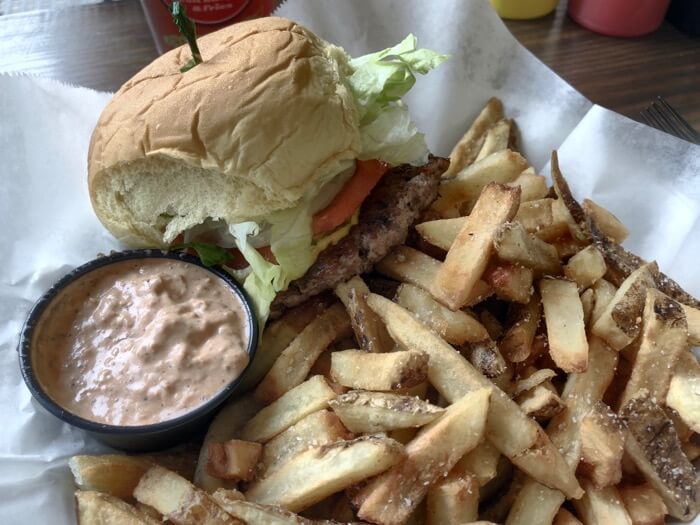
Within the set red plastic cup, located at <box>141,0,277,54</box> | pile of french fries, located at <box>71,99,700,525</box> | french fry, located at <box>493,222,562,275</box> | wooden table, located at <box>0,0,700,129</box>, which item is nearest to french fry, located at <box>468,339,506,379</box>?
pile of french fries, located at <box>71,99,700,525</box>

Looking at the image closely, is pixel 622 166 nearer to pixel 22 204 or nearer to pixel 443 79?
pixel 443 79

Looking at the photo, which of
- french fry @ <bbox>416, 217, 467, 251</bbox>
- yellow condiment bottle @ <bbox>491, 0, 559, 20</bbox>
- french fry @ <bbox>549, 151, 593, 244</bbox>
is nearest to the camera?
french fry @ <bbox>416, 217, 467, 251</bbox>

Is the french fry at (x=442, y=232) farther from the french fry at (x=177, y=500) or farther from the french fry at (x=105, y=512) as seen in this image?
the french fry at (x=105, y=512)

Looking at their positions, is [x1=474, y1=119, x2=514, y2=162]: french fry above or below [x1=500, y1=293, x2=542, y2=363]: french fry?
above

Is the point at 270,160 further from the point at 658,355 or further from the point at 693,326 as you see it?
the point at 693,326

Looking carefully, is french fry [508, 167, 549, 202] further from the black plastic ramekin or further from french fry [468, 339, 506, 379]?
the black plastic ramekin

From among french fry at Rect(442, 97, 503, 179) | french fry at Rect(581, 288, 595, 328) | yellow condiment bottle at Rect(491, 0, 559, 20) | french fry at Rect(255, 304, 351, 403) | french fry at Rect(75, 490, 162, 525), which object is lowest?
french fry at Rect(75, 490, 162, 525)
